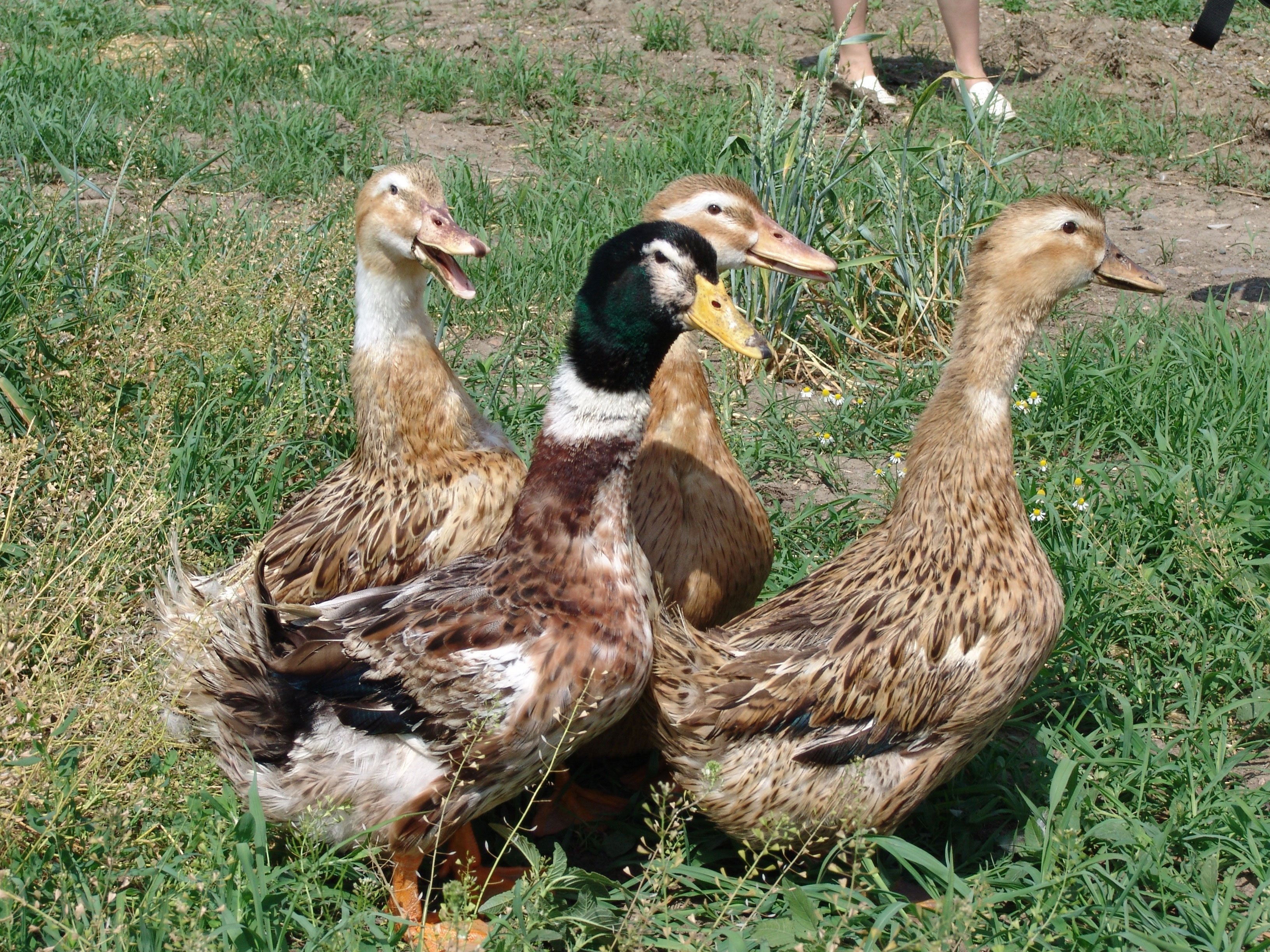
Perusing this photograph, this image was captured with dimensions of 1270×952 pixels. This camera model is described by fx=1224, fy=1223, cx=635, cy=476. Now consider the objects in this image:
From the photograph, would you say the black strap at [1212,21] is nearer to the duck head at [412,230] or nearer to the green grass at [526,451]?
the green grass at [526,451]

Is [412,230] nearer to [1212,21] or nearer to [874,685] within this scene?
[874,685]

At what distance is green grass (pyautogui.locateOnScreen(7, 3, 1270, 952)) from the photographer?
8.33 ft

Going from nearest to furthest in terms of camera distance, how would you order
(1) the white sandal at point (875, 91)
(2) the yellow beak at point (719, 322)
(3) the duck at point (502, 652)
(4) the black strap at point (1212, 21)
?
(3) the duck at point (502, 652)
(2) the yellow beak at point (719, 322)
(4) the black strap at point (1212, 21)
(1) the white sandal at point (875, 91)

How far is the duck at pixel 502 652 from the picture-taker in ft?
8.67

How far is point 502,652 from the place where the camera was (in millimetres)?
2654

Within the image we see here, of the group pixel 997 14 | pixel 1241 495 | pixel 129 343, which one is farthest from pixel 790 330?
pixel 997 14

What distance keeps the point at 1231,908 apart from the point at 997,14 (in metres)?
8.59

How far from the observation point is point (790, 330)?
5.36 m

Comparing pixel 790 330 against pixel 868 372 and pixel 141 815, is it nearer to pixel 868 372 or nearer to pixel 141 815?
pixel 868 372

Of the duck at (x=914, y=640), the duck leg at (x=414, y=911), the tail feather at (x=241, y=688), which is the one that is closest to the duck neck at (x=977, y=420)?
the duck at (x=914, y=640)

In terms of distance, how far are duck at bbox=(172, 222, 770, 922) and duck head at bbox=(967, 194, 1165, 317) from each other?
71 centimetres

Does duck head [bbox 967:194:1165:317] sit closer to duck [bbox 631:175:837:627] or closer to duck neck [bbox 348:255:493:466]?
duck [bbox 631:175:837:627]

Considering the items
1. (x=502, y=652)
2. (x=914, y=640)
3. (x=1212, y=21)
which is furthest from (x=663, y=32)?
(x=502, y=652)

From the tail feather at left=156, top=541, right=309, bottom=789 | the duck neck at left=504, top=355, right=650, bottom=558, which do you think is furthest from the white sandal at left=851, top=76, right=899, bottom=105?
the tail feather at left=156, top=541, right=309, bottom=789
